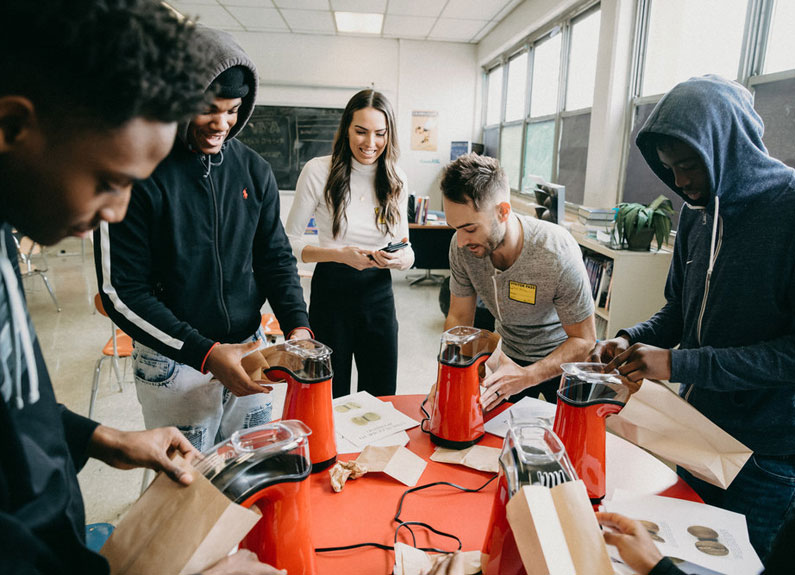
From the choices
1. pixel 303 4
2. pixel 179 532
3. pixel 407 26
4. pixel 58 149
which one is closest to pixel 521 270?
pixel 179 532

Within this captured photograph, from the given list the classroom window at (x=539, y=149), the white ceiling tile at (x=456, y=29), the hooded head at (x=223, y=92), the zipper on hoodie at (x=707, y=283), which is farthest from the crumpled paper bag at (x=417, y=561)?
the white ceiling tile at (x=456, y=29)

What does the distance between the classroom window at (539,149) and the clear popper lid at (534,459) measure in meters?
4.36

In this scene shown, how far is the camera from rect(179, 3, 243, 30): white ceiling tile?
5.24 metres

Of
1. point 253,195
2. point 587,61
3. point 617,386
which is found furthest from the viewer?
point 587,61

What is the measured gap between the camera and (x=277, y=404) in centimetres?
290

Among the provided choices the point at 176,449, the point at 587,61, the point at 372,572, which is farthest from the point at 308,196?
the point at 587,61

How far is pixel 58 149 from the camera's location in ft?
1.33

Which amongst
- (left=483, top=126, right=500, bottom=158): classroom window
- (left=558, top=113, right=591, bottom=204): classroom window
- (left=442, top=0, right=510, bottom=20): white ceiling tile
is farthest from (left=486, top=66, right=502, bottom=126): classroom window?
(left=558, top=113, right=591, bottom=204): classroom window

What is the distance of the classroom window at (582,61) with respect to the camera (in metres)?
3.97

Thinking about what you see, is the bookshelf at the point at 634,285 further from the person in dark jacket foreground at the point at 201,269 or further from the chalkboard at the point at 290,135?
the chalkboard at the point at 290,135

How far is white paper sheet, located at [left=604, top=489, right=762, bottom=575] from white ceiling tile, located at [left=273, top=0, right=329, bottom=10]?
5.35 meters

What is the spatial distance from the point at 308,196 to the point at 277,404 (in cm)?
143

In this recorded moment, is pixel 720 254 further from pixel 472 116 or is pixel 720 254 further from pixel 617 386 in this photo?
pixel 472 116

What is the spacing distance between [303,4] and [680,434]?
5457 millimetres
